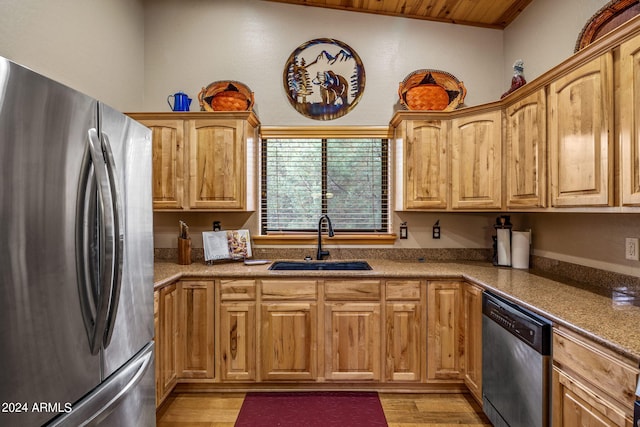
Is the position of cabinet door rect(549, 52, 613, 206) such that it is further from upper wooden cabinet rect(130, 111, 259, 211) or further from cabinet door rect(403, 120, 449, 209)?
upper wooden cabinet rect(130, 111, 259, 211)

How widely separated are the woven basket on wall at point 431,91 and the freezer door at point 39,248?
2527 mm

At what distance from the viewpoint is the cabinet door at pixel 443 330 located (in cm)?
246

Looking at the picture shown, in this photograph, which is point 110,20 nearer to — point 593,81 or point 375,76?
point 375,76

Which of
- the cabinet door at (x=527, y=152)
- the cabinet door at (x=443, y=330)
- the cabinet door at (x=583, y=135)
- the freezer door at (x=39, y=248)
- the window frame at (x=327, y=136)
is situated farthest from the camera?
the window frame at (x=327, y=136)

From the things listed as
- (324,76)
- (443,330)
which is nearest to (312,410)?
(443,330)

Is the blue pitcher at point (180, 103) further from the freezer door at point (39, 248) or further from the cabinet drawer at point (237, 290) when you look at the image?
the freezer door at point (39, 248)

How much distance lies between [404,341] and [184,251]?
1.89m

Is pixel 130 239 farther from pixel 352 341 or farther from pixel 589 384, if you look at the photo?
pixel 589 384

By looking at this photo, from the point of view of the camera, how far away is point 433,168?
274cm

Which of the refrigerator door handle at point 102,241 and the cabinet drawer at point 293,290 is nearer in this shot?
the refrigerator door handle at point 102,241

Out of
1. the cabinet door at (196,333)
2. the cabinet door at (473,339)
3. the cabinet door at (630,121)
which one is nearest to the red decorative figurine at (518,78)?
the cabinet door at (630,121)

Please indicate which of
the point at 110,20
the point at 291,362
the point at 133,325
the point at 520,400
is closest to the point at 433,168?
the point at 520,400

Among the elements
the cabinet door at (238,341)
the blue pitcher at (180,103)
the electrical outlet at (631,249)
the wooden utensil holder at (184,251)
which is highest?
the blue pitcher at (180,103)

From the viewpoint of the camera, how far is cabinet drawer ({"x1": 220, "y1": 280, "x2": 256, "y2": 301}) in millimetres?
2488
